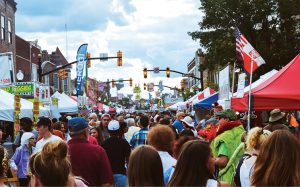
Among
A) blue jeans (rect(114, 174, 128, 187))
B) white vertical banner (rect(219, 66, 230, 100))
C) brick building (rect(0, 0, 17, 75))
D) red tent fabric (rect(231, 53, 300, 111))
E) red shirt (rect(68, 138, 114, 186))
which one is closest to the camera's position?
red shirt (rect(68, 138, 114, 186))

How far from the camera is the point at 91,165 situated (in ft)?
22.8

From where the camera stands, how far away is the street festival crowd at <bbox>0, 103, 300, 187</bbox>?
4.23 m

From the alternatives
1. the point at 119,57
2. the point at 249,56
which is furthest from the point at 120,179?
the point at 119,57

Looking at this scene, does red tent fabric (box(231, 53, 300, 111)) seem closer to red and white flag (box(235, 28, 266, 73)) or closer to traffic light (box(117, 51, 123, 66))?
red and white flag (box(235, 28, 266, 73))

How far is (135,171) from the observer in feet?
13.9

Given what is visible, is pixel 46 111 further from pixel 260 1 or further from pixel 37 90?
pixel 260 1

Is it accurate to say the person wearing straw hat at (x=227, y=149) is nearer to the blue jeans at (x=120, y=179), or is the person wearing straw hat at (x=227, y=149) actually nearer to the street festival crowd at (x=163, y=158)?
the street festival crowd at (x=163, y=158)

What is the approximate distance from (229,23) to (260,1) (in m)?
3.05

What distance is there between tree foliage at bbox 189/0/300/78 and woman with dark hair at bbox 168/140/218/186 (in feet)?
131

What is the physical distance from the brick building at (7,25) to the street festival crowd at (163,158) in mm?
31142

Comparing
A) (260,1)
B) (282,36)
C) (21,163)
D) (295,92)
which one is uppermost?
(260,1)

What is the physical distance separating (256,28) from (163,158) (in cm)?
4113

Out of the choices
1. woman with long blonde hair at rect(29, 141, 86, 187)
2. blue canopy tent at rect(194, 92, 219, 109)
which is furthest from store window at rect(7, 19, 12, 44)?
woman with long blonde hair at rect(29, 141, 86, 187)

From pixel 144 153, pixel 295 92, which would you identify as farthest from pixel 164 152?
pixel 295 92
